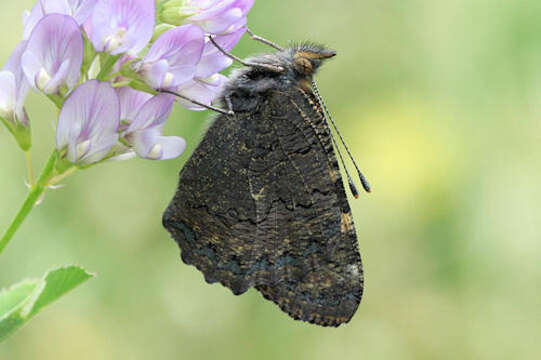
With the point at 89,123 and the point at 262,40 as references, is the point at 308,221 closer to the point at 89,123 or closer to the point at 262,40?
the point at 262,40

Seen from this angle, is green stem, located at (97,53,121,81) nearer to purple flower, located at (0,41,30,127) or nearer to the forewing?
purple flower, located at (0,41,30,127)

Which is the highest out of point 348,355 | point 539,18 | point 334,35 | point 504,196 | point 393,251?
point 539,18

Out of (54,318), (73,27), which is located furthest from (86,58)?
(54,318)

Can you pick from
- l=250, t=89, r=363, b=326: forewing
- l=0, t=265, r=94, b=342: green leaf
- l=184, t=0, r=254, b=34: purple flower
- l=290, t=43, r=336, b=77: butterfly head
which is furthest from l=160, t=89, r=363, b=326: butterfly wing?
l=0, t=265, r=94, b=342: green leaf

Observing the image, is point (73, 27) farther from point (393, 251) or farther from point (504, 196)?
point (504, 196)

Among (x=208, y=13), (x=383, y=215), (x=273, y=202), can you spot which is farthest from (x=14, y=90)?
(x=383, y=215)

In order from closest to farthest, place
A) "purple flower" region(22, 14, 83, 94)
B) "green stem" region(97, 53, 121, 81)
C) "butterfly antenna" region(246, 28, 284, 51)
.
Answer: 1. "purple flower" region(22, 14, 83, 94)
2. "green stem" region(97, 53, 121, 81)
3. "butterfly antenna" region(246, 28, 284, 51)

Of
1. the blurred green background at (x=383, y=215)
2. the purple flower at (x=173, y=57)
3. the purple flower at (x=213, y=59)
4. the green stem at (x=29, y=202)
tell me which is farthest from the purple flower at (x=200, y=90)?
the blurred green background at (x=383, y=215)
